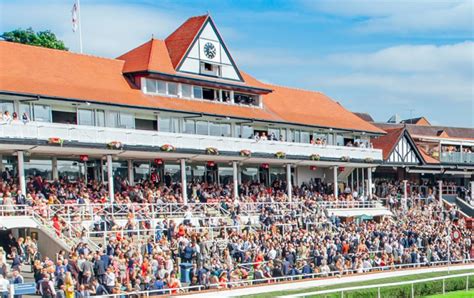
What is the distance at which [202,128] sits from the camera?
41000 millimetres

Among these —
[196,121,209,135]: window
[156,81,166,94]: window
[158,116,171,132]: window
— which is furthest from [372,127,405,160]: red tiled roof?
[158,116,171,132]: window

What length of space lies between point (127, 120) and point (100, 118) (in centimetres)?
174

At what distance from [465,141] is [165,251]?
133 ft

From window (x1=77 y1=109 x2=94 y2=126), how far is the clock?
9255 millimetres

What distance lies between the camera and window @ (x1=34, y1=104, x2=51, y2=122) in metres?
33.0

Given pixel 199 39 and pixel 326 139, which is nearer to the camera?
pixel 199 39

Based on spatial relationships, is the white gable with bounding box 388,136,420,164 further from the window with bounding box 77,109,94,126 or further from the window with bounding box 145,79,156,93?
the window with bounding box 77,109,94,126

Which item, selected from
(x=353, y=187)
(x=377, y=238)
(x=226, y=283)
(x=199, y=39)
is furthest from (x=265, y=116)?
(x=226, y=283)

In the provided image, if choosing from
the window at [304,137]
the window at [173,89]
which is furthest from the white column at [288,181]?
the window at [173,89]

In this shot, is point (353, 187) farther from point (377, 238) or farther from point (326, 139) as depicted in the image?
point (377, 238)

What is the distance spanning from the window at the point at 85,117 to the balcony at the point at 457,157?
29.3m

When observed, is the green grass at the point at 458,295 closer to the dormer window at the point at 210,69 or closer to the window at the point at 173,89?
the window at the point at 173,89

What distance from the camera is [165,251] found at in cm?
2453

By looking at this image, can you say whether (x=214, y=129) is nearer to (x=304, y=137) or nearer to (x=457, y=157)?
(x=304, y=137)
